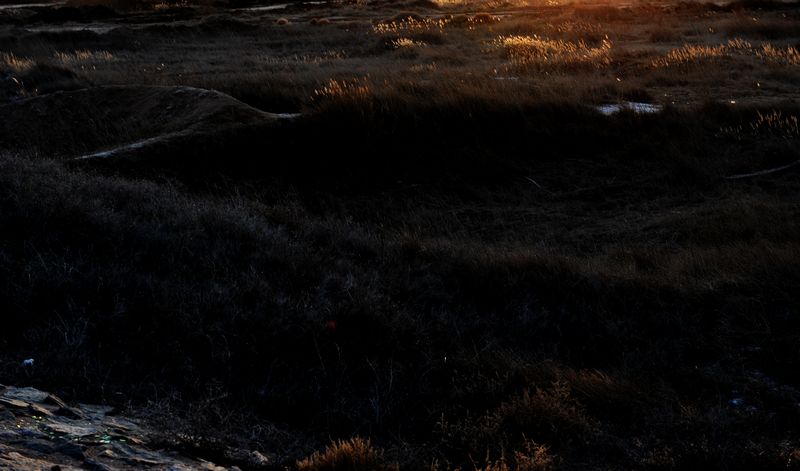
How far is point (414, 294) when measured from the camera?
19.5 feet

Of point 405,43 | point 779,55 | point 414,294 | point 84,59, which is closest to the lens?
point 414,294

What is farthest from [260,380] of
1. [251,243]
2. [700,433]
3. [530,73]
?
[530,73]

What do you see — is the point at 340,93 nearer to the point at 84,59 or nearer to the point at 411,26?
the point at 84,59

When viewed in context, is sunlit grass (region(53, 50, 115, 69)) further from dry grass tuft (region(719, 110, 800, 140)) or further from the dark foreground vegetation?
dry grass tuft (region(719, 110, 800, 140))

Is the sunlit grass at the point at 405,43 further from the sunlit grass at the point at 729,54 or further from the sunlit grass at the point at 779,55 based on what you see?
the sunlit grass at the point at 779,55

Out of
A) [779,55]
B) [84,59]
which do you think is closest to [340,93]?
[779,55]

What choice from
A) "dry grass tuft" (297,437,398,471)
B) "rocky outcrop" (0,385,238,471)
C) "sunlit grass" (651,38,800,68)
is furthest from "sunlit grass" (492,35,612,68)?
"rocky outcrop" (0,385,238,471)

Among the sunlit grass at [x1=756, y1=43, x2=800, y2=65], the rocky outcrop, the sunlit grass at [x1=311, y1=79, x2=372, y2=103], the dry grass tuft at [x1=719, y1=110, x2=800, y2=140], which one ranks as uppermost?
the sunlit grass at [x1=311, y1=79, x2=372, y2=103]

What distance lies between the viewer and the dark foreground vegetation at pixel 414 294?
13.3ft

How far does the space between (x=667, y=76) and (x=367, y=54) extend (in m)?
10.8

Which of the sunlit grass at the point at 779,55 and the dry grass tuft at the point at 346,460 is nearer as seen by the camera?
the dry grass tuft at the point at 346,460

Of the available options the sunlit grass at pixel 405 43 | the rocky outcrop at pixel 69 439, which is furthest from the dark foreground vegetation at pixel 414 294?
the sunlit grass at pixel 405 43

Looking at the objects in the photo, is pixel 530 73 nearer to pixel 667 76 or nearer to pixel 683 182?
pixel 667 76

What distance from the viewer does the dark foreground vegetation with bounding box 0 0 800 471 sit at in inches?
159
